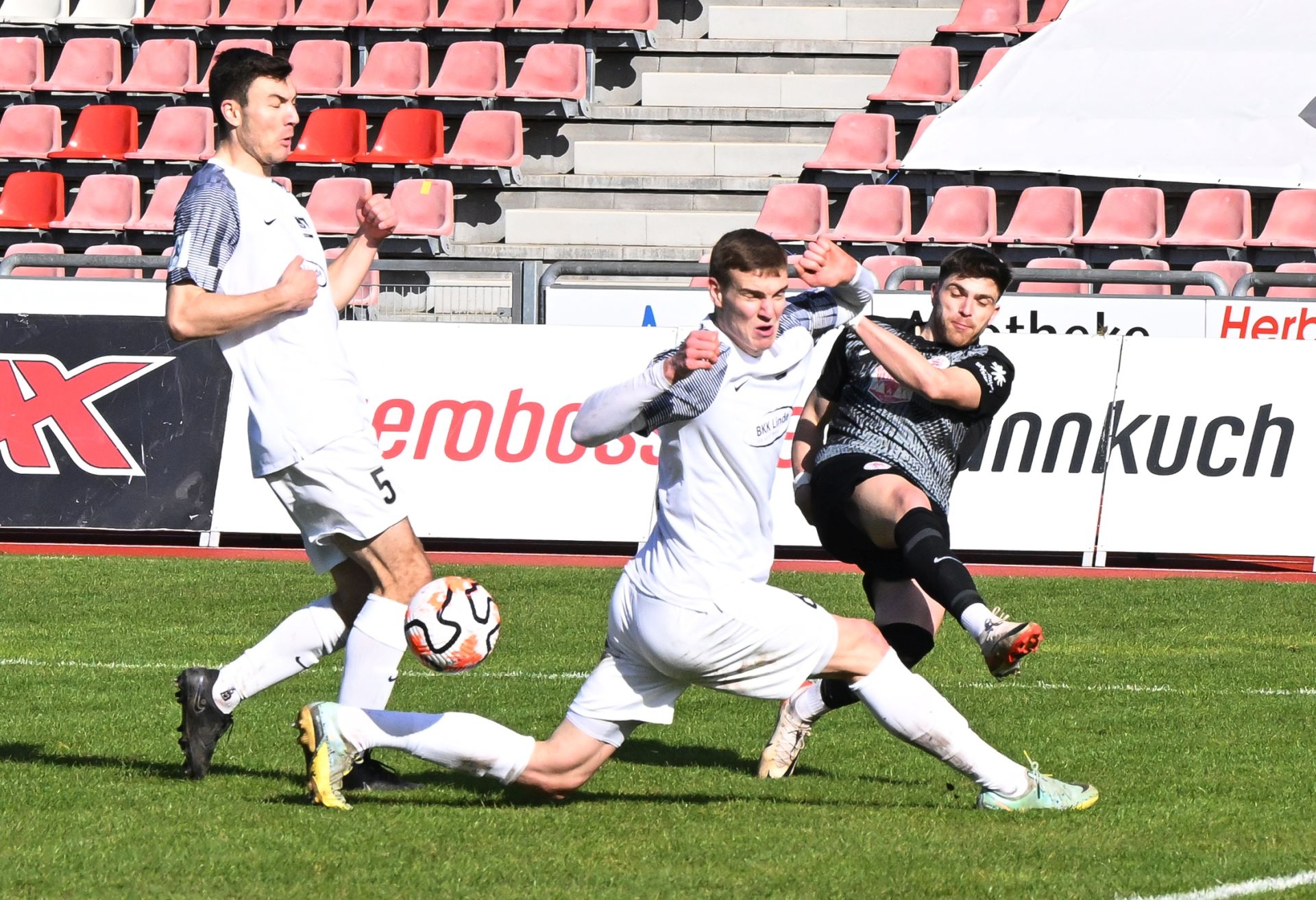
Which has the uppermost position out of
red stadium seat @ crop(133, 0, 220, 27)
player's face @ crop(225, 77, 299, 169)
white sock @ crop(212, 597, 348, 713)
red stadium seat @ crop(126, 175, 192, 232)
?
player's face @ crop(225, 77, 299, 169)

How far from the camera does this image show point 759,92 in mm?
20469

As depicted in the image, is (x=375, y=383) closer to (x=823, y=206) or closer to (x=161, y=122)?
(x=823, y=206)

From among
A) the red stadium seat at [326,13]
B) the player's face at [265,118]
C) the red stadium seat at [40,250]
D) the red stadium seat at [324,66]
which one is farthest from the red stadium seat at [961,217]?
the player's face at [265,118]

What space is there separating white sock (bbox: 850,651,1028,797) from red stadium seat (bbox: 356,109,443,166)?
1491cm

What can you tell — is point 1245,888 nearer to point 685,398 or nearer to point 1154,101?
point 685,398

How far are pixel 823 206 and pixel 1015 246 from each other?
1969mm

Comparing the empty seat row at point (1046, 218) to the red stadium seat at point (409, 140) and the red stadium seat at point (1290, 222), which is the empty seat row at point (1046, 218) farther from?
the red stadium seat at point (409, 140)

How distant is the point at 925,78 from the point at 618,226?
3.63m

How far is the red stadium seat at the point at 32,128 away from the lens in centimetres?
2025

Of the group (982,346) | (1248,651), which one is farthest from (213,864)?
(1248,651)

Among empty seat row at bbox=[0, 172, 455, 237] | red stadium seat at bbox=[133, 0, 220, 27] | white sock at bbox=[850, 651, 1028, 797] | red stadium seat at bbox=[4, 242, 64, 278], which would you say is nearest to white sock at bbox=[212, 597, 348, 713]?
white sock at bbox=[850, 651, 1028, 797]

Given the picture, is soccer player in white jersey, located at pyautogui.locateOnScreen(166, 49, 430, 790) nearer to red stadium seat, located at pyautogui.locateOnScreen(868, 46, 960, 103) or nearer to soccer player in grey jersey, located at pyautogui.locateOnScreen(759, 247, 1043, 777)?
soccer player in grey jersey, located at pyautogui.locateOnScreen(759, 247, 1043, 777)

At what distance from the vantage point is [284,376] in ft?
17.7

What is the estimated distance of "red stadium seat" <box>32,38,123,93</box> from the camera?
68.0 feet
